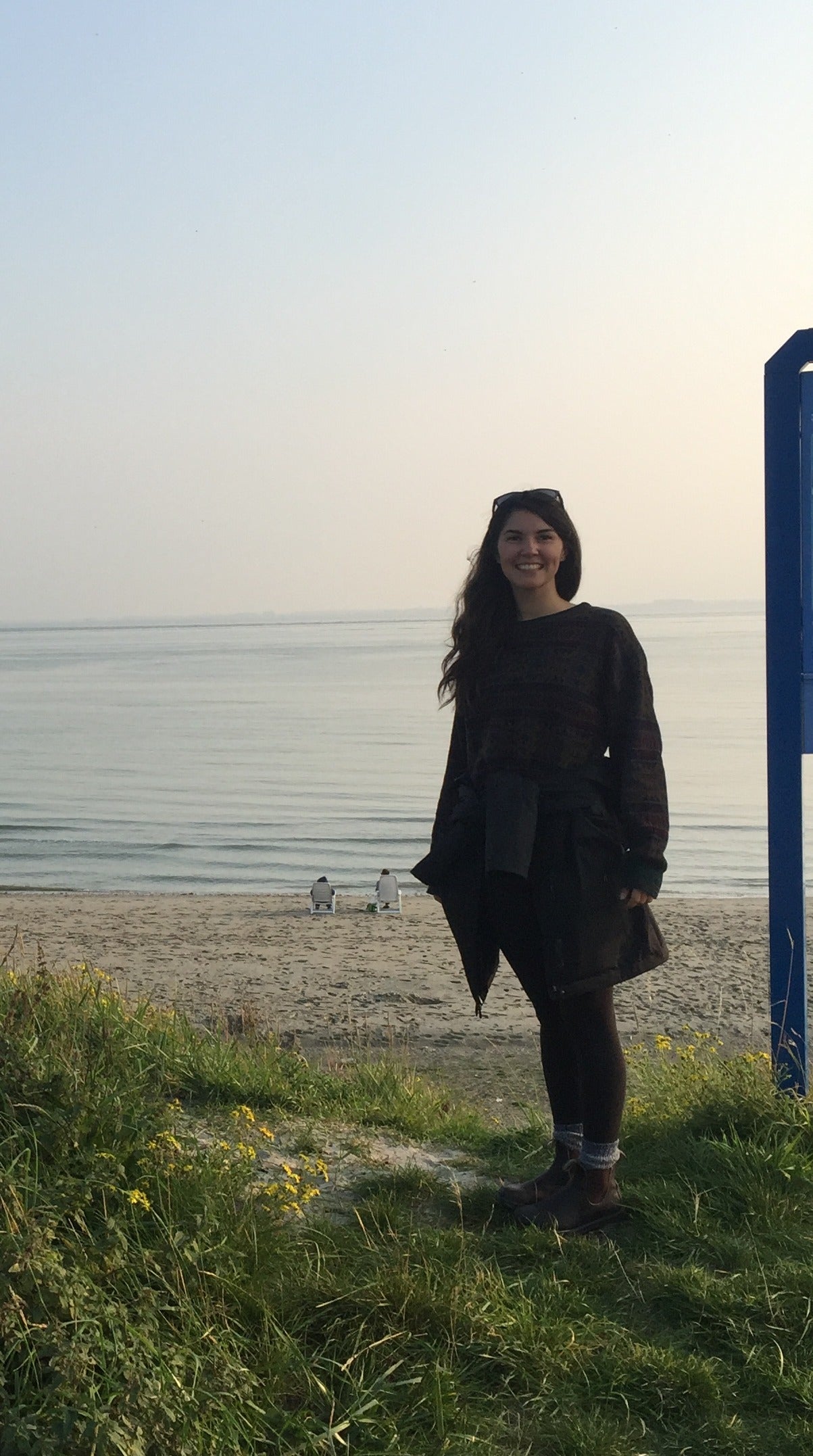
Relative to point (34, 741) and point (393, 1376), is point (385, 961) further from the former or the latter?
point (34, 741)

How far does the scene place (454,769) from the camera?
3.92 meters

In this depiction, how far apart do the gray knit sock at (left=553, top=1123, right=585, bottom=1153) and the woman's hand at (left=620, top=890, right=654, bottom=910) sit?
29.3 inches

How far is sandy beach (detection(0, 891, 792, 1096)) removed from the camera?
8.16m

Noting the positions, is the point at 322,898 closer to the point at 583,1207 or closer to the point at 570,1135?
the point at 570,1135

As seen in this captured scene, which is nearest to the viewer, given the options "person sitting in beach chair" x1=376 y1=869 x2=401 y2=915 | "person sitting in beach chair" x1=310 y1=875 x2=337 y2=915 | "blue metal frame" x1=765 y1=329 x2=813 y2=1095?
"blue metal frame" x1=765 y1=329 x2=813 y2=1095

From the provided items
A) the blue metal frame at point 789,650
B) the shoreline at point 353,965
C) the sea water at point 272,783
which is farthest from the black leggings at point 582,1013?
the sea water at point 272,783

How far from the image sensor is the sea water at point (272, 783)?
18.4 m

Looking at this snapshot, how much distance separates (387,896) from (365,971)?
3499 mm

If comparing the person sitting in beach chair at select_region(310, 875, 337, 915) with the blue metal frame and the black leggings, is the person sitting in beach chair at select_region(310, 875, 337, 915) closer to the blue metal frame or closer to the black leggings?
the blue metal frame

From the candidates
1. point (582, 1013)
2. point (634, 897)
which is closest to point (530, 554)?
point (634, 897)

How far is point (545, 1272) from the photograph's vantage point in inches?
128

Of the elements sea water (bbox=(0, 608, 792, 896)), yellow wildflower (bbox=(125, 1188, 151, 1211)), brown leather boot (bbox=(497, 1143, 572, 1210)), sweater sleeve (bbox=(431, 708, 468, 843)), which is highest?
sweater sleeve (bbox=(431, 708, 468, 843))

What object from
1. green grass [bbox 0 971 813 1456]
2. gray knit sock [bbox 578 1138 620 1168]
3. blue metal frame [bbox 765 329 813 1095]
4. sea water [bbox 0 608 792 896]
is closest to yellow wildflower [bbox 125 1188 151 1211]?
green grass [bbox 0 971 813 1456]

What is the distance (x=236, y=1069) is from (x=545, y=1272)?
5.50 feet
